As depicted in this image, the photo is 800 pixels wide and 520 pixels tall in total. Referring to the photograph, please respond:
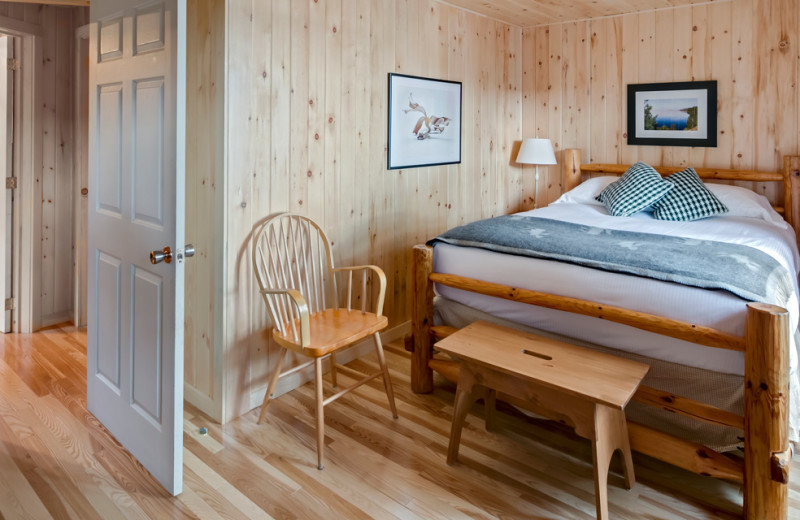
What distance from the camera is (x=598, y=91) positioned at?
436cm

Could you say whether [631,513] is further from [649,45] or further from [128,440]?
[649,45]

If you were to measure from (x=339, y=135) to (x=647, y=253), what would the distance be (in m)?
1.70

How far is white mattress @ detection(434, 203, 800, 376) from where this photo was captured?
1968 millimetres

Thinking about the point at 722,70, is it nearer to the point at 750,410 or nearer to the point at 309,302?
the point at 750,410

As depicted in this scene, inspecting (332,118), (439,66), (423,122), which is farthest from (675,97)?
(332,118)

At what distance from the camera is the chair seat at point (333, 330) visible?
2285 millimetres

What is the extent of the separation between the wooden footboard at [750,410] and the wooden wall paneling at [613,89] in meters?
2.54

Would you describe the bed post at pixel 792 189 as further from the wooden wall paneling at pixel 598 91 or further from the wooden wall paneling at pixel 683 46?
the wooden wall paneling at pixel 598 91

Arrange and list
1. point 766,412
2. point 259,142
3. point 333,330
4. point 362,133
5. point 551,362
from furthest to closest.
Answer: point 362,133 < point 259,142 < point 333,330 < point 551,362 < point 766,412

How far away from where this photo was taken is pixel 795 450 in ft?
7.70

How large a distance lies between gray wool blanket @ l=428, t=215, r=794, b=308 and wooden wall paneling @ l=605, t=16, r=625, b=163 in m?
1.65

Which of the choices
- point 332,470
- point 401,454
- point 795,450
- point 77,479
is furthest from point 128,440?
point 795,450

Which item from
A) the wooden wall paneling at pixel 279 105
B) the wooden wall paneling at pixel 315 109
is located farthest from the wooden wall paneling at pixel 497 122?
the wooden wall paneling at pixel 279 105

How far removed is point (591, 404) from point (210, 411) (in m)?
1.77
